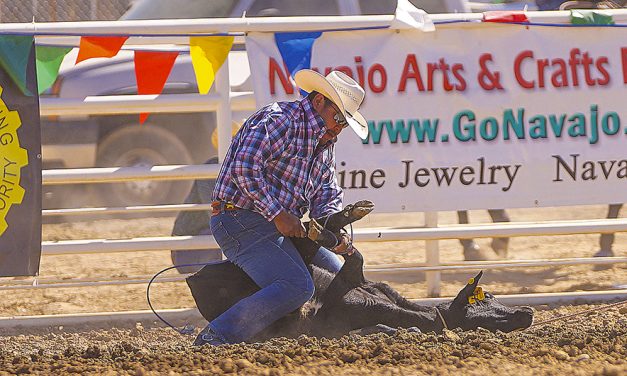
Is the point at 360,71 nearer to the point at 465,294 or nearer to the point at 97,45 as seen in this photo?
the point at 97,45

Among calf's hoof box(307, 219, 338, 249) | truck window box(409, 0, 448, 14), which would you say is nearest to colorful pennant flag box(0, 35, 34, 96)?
calf's hoof box(307, 219, 338, 249)

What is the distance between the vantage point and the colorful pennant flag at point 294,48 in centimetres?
702

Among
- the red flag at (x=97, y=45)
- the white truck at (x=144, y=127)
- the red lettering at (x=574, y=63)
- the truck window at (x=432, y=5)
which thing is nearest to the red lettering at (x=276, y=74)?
the red flag at (x=97, y=45)

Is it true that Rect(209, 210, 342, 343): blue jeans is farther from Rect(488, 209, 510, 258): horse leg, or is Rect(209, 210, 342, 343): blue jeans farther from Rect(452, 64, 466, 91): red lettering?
Rect(488, 209, 510, 258): horse leg

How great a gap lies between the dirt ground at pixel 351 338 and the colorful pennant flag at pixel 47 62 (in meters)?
1.43

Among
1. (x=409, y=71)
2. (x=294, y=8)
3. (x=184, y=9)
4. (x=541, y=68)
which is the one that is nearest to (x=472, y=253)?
(x=541, y=68)

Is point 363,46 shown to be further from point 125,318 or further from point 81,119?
point 81,119

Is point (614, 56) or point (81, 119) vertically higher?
point (614, 56)

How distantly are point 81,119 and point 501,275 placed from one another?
4.04m

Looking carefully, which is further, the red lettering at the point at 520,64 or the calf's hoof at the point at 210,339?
the red lettering at the point at 520,64

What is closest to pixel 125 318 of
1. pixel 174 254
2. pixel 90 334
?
pixel 90 334

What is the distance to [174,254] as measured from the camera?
26.2 ft

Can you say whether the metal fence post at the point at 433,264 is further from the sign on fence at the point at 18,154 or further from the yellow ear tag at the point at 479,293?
the sign on fence at the point at 18,154

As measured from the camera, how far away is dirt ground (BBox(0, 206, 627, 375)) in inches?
186
